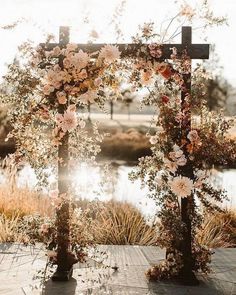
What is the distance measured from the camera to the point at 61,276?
4.91 metres

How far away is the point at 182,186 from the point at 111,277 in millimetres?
1048

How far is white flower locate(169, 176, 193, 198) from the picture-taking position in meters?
4.75

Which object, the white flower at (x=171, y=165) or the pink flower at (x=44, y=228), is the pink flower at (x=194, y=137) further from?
the pink flower at (x=44, y=228)

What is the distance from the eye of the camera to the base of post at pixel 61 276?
4.89 meters

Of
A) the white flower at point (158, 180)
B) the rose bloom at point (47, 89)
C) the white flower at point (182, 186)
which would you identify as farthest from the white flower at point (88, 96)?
the white flower at point (182, 186)

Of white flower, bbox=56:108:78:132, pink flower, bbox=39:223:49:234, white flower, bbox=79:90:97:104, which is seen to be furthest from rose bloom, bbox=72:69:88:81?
pink flower, bbox=39:223:49:234

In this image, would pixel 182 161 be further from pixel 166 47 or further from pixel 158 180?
A: pixel 166 47

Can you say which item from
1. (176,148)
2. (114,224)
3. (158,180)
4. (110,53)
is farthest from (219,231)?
(110,53)

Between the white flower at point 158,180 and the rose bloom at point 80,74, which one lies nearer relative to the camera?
the rose bloom at point 80,74

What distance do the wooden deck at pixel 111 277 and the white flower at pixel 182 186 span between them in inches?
30.4

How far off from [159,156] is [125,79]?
0.74 metres

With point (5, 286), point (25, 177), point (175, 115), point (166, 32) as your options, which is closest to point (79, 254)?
point (5, 286)

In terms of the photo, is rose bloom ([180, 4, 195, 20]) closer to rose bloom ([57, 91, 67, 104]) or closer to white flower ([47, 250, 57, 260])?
rose bloom ([57, 91, 67, 104])

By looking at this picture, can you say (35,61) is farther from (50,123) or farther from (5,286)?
(5,286)
